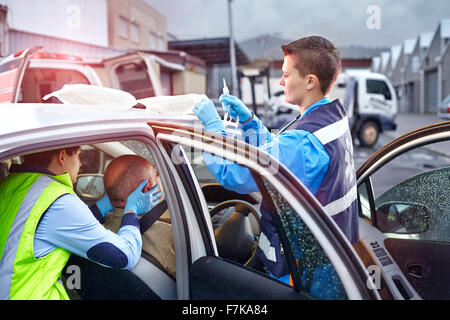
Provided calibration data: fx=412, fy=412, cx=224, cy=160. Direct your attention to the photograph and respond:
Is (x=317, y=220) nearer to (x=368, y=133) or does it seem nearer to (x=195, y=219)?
(x=195, y=219)

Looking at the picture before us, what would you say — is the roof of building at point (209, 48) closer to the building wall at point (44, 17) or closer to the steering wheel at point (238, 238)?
the building wall at point (44, 17)

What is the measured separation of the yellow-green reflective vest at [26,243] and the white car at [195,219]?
170mm

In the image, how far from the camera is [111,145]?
276cm

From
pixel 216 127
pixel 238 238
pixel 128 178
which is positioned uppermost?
pixel 216 127

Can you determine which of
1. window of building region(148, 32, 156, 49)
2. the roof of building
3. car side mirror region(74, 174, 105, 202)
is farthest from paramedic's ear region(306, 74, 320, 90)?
window of building region(148, 32, 156, 49)

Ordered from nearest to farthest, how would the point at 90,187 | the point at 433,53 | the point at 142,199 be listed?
the point at 142,199
the point at 90,187
the point at 433,53

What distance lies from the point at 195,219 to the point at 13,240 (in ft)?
2.19

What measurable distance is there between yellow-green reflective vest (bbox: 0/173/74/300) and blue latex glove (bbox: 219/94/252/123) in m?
0.75

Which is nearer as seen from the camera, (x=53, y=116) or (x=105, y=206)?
(x=53, y=116)

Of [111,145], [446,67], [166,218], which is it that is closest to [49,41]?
[111,145]

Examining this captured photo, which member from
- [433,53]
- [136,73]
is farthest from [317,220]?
[433,53]

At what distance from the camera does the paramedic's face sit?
1.71 m

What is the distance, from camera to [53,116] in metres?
1.36
